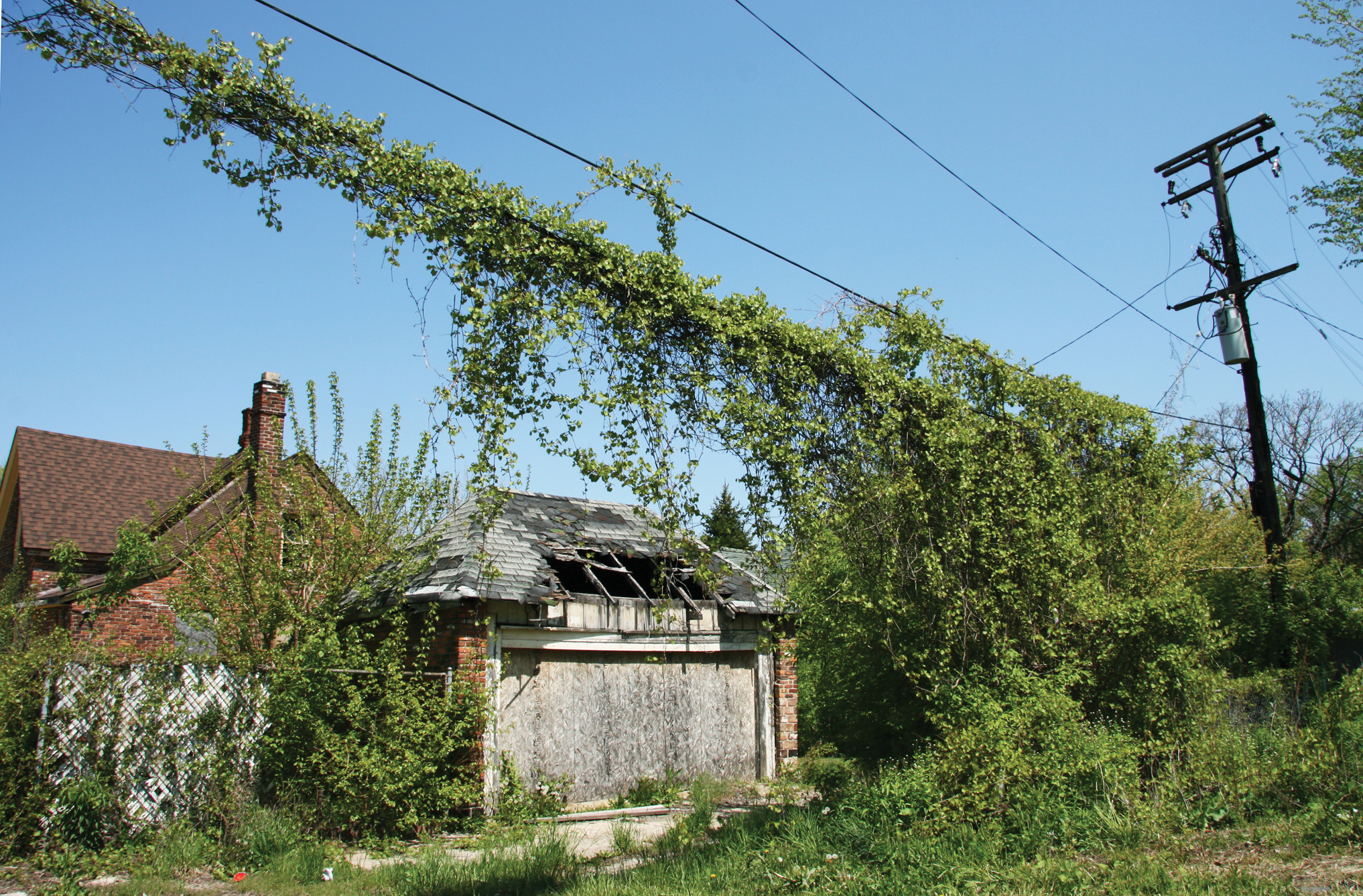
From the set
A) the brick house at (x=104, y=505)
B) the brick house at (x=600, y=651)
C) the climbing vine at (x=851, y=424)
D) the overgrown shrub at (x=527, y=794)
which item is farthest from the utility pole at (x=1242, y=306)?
the brick house at (x=104, y=505)

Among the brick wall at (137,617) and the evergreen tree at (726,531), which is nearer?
the evergreen tree at (726,531)

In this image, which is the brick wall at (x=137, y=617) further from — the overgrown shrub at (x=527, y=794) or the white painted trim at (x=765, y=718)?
the white painted trim at (x=765, y=718)

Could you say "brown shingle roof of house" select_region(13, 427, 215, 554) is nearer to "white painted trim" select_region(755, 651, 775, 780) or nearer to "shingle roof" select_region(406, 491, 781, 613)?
"shingle roof" select_region(406, 491, 781, 613)

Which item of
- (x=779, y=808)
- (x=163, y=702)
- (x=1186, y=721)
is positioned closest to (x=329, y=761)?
(x=163, y=702)

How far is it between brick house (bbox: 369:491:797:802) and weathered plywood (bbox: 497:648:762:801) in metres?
0.02

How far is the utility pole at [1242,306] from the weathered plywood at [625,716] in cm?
807

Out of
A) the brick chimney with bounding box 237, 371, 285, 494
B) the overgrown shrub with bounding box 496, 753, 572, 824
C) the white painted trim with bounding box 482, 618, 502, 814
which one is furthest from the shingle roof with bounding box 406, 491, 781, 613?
the brick chimney with bounding box 237, 371, 285, 494

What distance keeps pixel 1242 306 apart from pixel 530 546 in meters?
11.6

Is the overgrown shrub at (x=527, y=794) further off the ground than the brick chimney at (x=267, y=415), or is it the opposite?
the brick chimney at (x=267, y=415)

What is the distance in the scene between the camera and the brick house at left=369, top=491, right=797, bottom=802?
1074 centimetres

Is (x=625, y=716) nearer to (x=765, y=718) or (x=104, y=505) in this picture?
(x=765, y=718)

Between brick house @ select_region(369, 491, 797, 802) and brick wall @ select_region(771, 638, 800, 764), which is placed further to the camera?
brick wall @ select_region(771, 638, 800, 764)

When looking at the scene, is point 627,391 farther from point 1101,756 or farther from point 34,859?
point 34,859

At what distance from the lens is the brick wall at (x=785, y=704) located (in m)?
13.8
